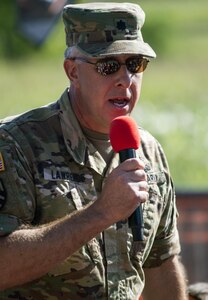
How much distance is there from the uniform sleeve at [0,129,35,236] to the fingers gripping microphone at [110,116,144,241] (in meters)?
0.48

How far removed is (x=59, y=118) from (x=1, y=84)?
13.9 metres

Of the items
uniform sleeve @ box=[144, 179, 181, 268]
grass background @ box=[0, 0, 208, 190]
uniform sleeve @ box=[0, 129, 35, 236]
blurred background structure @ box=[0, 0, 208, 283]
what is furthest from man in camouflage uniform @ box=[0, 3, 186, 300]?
grass background @ box=[0, 0, 208, 190]

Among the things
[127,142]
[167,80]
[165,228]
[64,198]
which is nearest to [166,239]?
[165,228]

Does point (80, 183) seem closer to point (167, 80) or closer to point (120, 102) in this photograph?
point (120, 102)

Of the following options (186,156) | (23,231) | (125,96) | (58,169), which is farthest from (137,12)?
(186,156)

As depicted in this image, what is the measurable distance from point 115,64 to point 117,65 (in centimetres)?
1

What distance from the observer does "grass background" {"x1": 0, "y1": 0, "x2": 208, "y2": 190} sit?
14656 millimetres

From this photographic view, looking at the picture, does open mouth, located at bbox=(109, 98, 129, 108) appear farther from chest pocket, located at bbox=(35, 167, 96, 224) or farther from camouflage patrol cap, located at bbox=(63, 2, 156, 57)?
chest pocket, located at bbox=(35, 167, 96, 224)

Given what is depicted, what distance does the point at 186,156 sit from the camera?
47.1 ft

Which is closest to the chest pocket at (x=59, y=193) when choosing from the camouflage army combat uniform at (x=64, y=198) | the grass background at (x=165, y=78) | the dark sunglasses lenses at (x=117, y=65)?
the camouflage army combat uniform at (x=64, y=198)

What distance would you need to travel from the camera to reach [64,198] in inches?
212

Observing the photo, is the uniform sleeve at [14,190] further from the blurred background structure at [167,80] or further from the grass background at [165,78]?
the grass background at [165,78]

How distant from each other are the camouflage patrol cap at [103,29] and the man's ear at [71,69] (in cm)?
8

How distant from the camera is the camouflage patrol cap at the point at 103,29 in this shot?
5.48 meters
